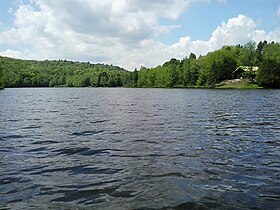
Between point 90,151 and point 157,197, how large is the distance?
7.58m

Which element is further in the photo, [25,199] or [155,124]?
[155,124]

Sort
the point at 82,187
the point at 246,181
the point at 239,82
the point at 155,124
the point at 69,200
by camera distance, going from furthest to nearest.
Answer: the point at 239,82
the point at 155,124
the point at 246,181
the point at 82,187
the point at 69,200

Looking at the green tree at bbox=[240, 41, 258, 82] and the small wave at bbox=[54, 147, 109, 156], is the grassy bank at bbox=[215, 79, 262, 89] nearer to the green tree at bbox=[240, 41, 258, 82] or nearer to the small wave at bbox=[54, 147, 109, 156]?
the green tree at bbox=[240, 41, 258, 82]

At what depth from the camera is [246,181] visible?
11875 mm

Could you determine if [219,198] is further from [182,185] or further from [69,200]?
[69,200]

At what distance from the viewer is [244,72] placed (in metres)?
167

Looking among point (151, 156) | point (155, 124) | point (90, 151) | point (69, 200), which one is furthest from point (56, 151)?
point (155, 124)

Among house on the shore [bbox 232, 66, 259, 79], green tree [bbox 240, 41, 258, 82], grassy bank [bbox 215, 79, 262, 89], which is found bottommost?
grassy bank [bbox 215, 79, 262, 89]

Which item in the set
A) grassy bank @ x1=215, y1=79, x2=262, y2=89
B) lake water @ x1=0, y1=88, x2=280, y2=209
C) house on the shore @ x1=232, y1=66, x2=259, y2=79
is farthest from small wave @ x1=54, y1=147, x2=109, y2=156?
house on the shore @ x1=232, y1=66, x2=259, y2=79

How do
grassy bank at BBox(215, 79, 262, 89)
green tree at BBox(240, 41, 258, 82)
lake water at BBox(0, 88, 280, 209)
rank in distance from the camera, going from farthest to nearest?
green tree at BBox(240, 41, 258, 82) < grassy bank at BBox(215, 79, 262, 89) < lake water at BBox(0, 88, 280, 209)

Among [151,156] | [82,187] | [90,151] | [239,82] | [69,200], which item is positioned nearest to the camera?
[69,200]

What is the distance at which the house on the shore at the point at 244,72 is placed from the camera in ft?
528

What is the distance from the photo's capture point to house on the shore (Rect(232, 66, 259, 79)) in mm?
160975

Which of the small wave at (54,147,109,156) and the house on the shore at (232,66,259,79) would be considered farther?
the house on the shore at (232,66,259,79)
